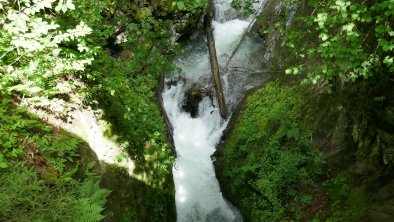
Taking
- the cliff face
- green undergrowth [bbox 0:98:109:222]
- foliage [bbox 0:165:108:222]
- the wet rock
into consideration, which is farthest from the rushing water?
foliage [bbox 0:165:108:222]

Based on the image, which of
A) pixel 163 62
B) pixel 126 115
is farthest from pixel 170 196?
pixel 163 62

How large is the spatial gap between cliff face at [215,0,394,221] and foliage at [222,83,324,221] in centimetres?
3

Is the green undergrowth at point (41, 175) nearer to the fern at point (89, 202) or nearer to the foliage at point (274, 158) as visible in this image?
the fern at point (89, 202)

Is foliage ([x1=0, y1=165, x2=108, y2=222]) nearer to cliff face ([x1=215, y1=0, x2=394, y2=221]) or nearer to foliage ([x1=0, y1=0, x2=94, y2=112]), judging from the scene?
foliage ([x1=0, y1=0, x2=94, y2=112])

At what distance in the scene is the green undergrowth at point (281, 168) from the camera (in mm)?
7637

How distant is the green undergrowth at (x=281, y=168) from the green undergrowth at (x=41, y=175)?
5.02 meters

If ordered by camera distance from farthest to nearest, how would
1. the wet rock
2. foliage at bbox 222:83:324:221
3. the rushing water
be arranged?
the wet rock → the rushing water → foliage at bbox 222:83:324:221

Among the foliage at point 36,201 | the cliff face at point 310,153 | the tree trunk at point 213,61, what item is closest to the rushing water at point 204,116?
the tree trunk at point 213,61

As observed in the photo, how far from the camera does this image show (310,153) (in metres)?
8.46

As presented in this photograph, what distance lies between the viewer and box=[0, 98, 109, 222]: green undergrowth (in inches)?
156

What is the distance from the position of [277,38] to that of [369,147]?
7.77 meters

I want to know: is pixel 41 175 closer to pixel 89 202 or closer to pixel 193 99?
pixel 89 202

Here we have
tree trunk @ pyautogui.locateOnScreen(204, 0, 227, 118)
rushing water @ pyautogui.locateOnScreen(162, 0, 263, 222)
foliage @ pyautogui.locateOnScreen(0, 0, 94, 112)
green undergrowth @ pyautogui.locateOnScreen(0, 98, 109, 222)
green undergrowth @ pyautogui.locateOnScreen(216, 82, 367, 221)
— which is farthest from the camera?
tree trunk @ pyautogui.locateOnScreen(204, 0, 227, 118)

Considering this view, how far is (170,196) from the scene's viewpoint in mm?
8734
